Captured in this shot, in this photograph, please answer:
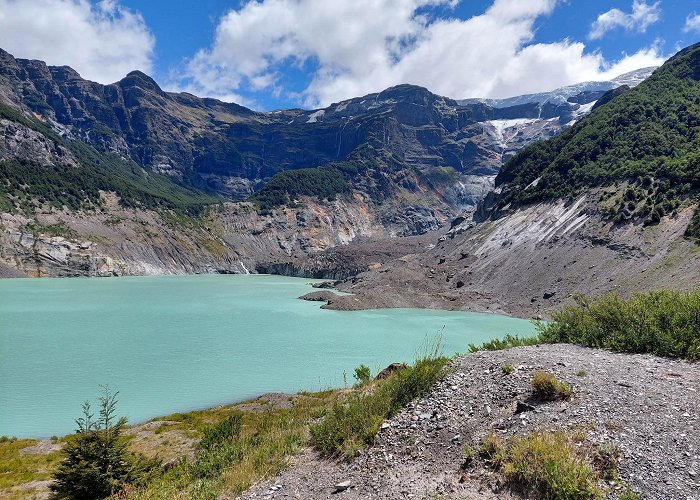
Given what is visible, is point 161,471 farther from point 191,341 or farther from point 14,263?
point 14,263

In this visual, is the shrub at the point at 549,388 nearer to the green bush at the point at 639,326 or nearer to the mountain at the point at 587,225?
the green bush at the point at 639,326

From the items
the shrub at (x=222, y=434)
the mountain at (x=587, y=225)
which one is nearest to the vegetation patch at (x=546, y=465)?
the shrub at (x=222, y=434)

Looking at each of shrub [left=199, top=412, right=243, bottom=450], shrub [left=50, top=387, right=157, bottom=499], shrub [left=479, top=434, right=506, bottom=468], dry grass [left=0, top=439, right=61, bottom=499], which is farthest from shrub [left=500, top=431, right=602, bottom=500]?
dry grass [left=0, top=439, right=61, bottom=499]

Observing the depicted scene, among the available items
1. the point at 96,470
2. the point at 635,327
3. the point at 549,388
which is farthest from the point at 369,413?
the point at 635,327

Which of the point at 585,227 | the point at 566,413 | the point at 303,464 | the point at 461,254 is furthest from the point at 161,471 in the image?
the point at 461,254

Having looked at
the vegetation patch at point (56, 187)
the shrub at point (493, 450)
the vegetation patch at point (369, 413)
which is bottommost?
the shrub at point (493, 450)

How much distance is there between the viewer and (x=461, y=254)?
309ft

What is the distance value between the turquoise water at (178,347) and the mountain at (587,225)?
36.1 ft

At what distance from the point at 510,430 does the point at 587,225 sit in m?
75.9

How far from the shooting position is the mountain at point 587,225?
6078 centimetres

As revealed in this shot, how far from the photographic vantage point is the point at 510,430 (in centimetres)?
828

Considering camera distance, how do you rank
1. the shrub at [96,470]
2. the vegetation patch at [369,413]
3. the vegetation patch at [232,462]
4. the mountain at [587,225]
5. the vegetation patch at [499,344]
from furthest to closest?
the mountain at [587,225] < the vegetation patch at [499,344] < the shrub at [96,470] < the vegetation patch at [369,413] < the vegetation patch at [232,462]

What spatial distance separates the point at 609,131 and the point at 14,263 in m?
143

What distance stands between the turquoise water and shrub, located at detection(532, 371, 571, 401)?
13.1 m
